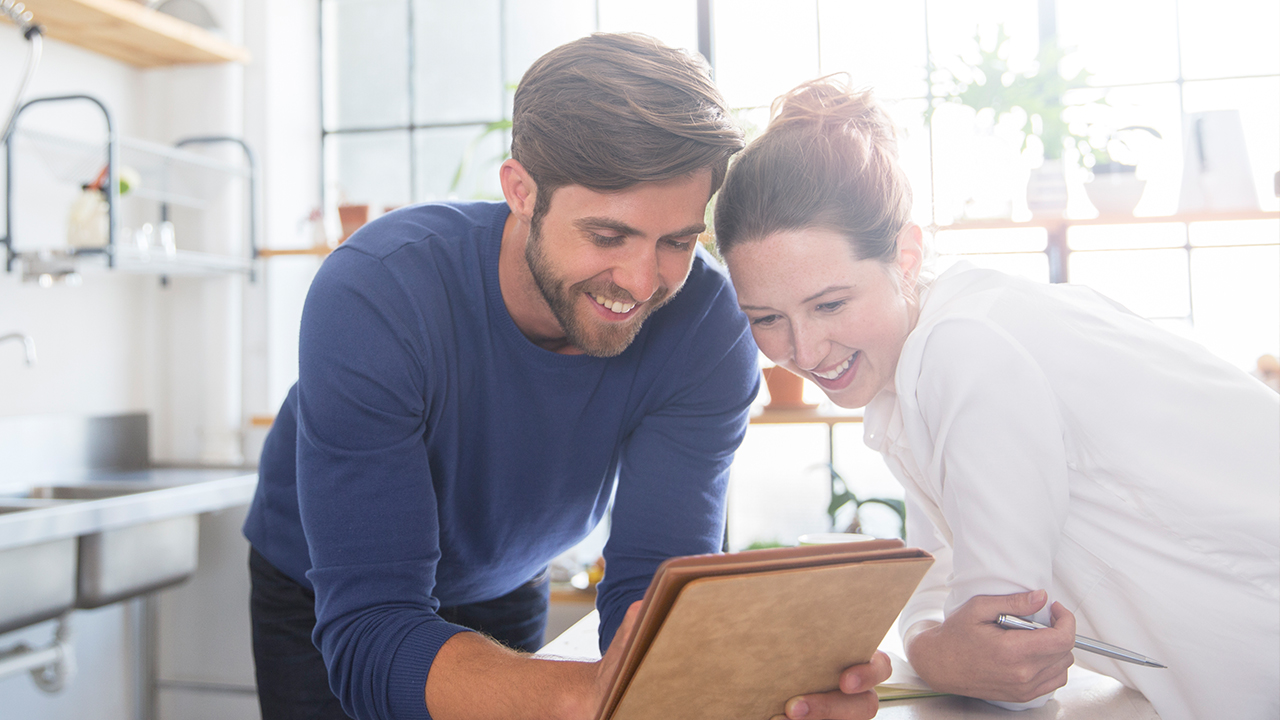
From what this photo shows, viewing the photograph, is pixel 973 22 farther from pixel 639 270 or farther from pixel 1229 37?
pixel 639 270

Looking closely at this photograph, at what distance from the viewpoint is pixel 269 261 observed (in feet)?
9.56

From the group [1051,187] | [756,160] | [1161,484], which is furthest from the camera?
[1051,187]

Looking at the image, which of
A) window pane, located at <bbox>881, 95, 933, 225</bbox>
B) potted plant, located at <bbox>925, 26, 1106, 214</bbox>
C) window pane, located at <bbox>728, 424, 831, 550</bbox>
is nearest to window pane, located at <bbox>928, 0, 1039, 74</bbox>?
window pane, located at <bbox>881, 95, 933, 225</bbox>

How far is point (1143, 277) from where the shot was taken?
2604mm

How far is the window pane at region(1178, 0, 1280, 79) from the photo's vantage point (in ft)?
8.37

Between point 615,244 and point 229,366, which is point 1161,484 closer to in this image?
point 615,244

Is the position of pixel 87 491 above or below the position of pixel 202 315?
below

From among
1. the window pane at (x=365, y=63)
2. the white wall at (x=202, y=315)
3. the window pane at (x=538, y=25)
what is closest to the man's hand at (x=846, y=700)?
the white wall at (x=202, y=315)

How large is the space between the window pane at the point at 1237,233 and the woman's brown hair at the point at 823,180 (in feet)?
6.30

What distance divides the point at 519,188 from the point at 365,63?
2.34 metres

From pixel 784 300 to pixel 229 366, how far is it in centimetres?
232

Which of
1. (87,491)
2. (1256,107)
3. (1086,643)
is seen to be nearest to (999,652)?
(1086,643)

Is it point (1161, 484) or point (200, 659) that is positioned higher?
point (1161, 484)

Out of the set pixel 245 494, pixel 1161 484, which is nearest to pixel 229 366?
pixel 245 494
